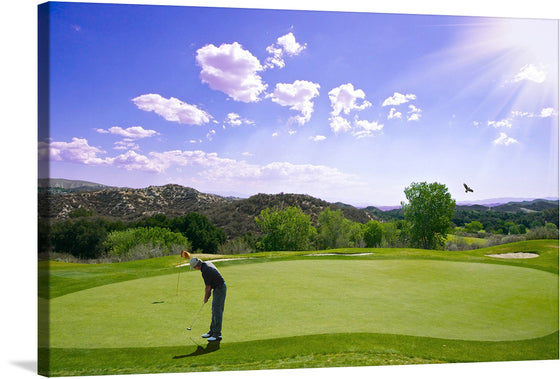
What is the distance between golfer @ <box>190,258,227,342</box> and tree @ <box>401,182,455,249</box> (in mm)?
7628

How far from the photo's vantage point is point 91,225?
12484mm

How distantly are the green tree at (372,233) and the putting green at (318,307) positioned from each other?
7086 mm

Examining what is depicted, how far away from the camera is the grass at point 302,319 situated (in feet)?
15.8

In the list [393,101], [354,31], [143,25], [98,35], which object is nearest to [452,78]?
[393,101]

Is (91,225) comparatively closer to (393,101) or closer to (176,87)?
(176,87)

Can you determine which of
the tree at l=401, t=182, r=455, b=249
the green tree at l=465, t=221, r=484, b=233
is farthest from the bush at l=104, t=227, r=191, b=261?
the green tree at l=465, t=221, r=484, b=233

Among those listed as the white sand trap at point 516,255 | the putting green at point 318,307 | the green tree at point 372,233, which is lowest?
the putting green at point 318,307

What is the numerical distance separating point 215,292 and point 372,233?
1082 centimetres

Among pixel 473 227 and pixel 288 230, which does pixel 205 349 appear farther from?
pixel 473 227

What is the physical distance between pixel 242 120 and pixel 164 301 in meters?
4.06

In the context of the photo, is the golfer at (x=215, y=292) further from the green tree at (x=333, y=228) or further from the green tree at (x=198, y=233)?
the green tree at (x=198, y=233)

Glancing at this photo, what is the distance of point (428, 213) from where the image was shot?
40.8 ft

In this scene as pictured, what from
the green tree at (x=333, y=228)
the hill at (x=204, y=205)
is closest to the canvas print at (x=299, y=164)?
the hill at (x=204, y=205)

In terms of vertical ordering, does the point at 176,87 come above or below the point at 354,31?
below
